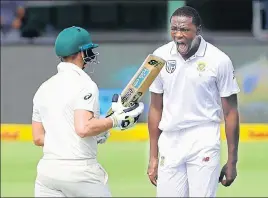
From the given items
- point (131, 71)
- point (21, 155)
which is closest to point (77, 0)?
point (131, 71)

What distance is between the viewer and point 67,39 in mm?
4805

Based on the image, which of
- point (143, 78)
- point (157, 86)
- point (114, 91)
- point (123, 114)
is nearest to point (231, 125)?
point (157, 86)

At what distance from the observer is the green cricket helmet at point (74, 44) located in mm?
4805

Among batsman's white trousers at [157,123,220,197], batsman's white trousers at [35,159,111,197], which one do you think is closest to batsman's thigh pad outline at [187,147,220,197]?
batsman's white trousers at [157,123,220,197]

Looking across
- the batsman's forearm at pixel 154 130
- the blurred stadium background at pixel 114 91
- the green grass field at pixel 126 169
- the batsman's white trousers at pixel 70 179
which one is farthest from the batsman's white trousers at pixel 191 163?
the blurred stadium background at pixel 114 91

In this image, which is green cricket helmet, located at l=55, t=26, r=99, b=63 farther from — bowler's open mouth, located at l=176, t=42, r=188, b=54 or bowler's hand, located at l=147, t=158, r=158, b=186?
bowler's hand, located at l=147, t=158, r=158, b=186

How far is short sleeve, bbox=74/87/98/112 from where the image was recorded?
183 inches

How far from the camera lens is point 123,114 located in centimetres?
482

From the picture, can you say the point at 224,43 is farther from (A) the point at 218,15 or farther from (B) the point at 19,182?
(A) the point at 218,15

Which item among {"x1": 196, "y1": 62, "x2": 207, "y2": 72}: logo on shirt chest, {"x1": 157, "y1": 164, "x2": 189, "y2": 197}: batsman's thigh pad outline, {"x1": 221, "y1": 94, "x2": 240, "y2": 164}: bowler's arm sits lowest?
{"x1": 157, "y1": 164, "x2": 189, "y2": 197}: batsman's thigh pad outline

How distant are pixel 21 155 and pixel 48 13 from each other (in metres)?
5.90

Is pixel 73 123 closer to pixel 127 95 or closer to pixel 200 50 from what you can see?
pixel 127 95

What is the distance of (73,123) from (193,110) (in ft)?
3.04

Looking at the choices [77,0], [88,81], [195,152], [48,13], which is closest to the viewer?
[88,81]
